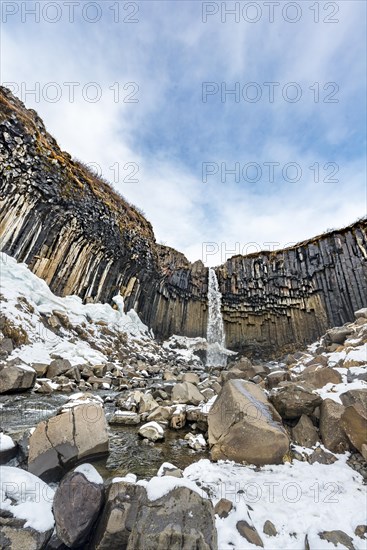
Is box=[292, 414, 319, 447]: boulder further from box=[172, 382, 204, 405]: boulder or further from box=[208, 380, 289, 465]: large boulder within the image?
box=[172, 382, 204, 405]: boulder

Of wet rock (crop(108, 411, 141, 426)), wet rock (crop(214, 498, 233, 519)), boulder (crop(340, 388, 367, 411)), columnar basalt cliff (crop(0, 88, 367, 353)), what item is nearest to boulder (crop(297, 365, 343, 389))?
boulder (crop(340, 388, 367, 411))

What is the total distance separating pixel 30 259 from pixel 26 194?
171 inches

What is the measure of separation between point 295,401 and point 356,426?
44.6 inches

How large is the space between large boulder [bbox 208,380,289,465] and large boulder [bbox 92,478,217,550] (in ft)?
6.59

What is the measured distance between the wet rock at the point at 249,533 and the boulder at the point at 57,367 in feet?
29.7

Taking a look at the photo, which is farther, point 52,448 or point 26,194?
point 26,194

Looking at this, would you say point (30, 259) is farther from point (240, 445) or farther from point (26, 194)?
point (240, 445)

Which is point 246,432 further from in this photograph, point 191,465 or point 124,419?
point 124,419

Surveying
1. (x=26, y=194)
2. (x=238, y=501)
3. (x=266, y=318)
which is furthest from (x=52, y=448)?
(x=266, y=318)

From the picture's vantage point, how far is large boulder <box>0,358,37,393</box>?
7.83 m

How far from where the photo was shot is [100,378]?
11.2 m

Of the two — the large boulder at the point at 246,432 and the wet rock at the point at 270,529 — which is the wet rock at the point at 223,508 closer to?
the wet rock at the point at 270,529

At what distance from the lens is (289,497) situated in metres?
3.62

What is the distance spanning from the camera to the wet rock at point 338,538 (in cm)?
281
